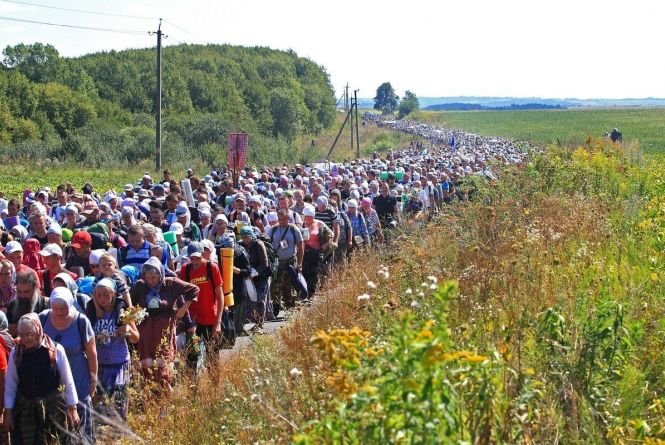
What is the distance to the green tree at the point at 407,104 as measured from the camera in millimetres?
157750

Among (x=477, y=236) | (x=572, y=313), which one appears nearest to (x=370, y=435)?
(x=572, y=313)

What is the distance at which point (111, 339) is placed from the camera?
746 centimetres

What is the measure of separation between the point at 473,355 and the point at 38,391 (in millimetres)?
4147

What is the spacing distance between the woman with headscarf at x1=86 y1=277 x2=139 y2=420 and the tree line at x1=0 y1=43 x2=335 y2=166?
4411 cm

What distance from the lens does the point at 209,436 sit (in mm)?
6387

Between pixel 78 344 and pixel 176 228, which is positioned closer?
pixel 78 344

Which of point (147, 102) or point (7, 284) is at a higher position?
point (147, 102)

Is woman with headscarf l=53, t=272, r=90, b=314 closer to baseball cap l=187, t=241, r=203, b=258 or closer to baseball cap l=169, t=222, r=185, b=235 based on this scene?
baseball cap l=187, t=241, r=203, b=258

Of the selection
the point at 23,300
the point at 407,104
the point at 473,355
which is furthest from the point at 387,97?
the point at 473,355

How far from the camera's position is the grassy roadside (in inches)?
129

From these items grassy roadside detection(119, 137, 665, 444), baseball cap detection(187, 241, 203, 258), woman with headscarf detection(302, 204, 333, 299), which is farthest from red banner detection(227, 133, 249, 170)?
baseball cap detection(187, 241, 203, 258)

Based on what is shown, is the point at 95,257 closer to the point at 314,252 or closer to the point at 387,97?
the point at 314,252

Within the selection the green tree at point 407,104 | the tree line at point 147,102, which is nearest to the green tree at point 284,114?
the tree line at point 147,102

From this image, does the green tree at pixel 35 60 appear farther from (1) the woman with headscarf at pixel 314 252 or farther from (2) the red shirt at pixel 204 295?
(2) the red shirt at pixel 204 295
